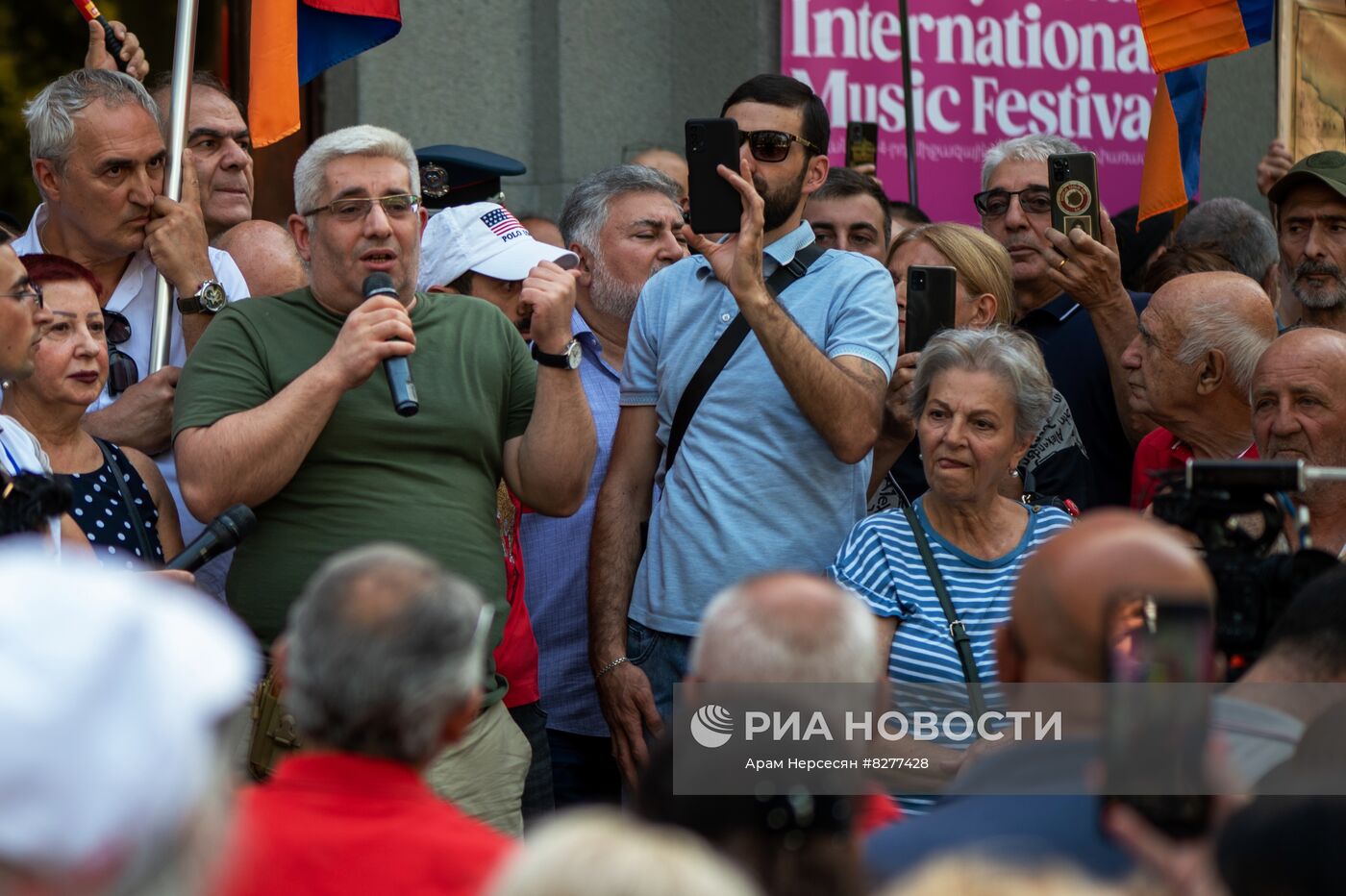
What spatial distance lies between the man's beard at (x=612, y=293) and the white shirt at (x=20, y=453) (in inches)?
76.0

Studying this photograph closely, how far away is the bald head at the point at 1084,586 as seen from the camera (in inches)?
95.0

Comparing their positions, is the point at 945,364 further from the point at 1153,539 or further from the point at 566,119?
the point at 566,119

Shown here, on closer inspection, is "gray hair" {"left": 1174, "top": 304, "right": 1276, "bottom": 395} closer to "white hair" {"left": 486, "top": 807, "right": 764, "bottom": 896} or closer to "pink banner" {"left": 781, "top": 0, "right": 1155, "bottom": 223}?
"pink banner" {"left": 781, "top": 0, "right": 1155, "bottom": 223}

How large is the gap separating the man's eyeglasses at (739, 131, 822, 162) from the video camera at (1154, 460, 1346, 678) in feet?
6.04

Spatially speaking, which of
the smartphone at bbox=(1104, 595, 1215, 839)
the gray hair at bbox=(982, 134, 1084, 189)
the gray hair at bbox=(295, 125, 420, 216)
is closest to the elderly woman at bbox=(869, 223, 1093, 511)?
the gray hair at bbox=(982, 134, 1084, 189)

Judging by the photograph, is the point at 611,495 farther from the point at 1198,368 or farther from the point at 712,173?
the point at 1198,368

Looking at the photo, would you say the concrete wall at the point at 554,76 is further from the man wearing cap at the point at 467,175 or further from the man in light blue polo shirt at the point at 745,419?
the man in light blue polo shirt at the point at 745,419

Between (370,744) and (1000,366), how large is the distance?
2279mm

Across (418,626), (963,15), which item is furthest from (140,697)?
(963,15)

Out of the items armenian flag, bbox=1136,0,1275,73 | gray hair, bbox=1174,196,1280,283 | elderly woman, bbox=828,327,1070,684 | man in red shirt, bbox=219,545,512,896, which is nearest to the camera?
man in red shirt, bbox=219,545,512,896

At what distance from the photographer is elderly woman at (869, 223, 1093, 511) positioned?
4.75 meters

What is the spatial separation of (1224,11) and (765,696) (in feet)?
15.4

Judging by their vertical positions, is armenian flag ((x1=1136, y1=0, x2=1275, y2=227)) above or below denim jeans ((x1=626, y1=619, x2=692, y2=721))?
above

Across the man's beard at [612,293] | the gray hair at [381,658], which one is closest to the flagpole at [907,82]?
the man's beard at [612,293]
